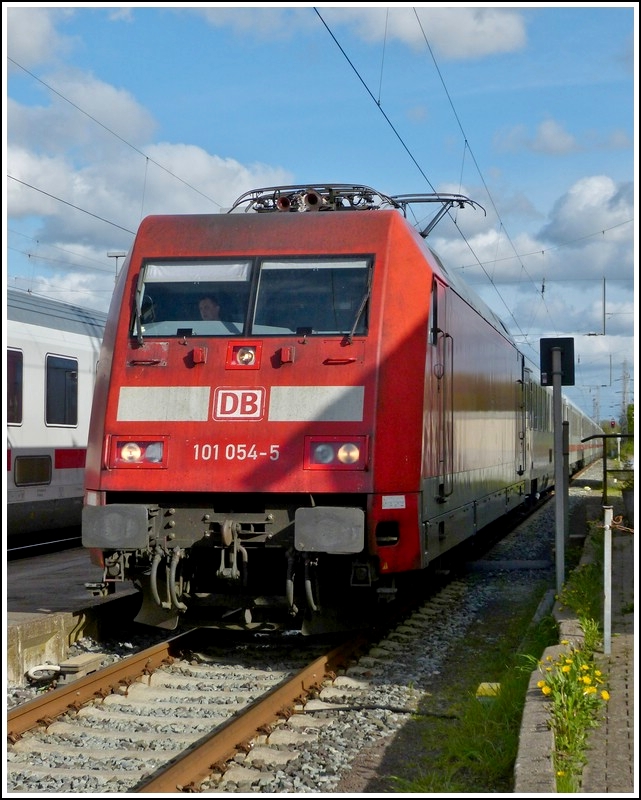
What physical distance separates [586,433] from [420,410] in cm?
4287

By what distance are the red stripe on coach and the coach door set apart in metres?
6.76

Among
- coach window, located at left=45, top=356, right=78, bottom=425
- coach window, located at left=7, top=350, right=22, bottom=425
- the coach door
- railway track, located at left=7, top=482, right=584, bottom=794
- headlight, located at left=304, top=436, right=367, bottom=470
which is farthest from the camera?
coach window, located at left=45, top=356, right=78, bottom=425

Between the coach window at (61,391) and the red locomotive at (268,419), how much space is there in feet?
20.1

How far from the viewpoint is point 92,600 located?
9.59 m

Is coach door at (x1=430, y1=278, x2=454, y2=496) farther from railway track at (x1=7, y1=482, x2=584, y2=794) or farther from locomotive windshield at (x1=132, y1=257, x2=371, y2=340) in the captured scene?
railway track at (x1=7, y1=482, x2=584, y2=794)

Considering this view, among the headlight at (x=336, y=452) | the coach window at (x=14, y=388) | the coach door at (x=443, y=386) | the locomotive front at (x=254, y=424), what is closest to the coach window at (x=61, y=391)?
the coach window at (x=14, y=388)

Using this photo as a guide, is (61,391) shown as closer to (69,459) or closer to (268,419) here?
(69,459)

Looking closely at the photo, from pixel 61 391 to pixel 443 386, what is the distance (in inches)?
286

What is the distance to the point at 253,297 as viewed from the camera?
826cm

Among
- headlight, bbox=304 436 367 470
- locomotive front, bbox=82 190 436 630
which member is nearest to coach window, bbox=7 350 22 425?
locomotive front, bbox=82 190 436 630

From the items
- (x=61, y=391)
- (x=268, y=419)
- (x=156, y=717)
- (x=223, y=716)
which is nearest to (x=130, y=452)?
(x=268, y=419)

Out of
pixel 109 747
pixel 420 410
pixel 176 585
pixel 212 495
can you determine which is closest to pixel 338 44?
pixel 420 410

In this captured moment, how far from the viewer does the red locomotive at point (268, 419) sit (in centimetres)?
762

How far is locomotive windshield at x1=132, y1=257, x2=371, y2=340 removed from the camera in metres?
8.11
